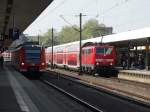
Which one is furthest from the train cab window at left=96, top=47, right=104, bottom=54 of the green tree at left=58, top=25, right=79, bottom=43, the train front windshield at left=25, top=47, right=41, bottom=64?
the green tree at left=58, top=25, right=79, bottom=43

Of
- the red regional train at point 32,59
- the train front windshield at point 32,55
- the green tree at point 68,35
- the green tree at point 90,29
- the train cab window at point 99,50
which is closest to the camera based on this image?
the red regional train at point 32,59

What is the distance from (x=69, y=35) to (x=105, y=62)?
126529 millimetres

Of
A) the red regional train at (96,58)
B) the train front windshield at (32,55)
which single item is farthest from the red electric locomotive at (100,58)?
the train front windshield at (32,55)

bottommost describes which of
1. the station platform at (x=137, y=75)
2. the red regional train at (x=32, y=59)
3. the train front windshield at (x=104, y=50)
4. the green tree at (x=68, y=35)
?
the station platform at (x=137, y=75)

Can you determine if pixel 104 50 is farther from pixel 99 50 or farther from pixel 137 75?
pixel 137 75

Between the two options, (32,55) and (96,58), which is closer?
(32,55)

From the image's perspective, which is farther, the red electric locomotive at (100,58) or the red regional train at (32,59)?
the red electric locomotive at (100,58)

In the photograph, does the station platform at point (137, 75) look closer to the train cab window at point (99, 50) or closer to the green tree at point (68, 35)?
the train cab window at point (99, 50)

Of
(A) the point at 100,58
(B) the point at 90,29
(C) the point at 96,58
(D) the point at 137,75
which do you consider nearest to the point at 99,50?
(A) the point at 100,58

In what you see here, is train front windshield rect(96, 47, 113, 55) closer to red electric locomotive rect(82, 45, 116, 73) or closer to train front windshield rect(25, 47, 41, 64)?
red electric locomotive rect(82, 45, 116, 73)

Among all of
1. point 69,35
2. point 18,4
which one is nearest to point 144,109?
point 18,4

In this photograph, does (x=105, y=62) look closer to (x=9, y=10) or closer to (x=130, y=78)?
(x=130, y=78)

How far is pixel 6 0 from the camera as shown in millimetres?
38094

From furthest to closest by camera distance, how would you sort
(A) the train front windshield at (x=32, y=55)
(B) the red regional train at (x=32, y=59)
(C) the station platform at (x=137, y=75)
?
(A) the train front windshield at (x=32, y=55) → (B) the red regional train at (x=32, y=59) → (C) the station platform at (x=137, y=75)
